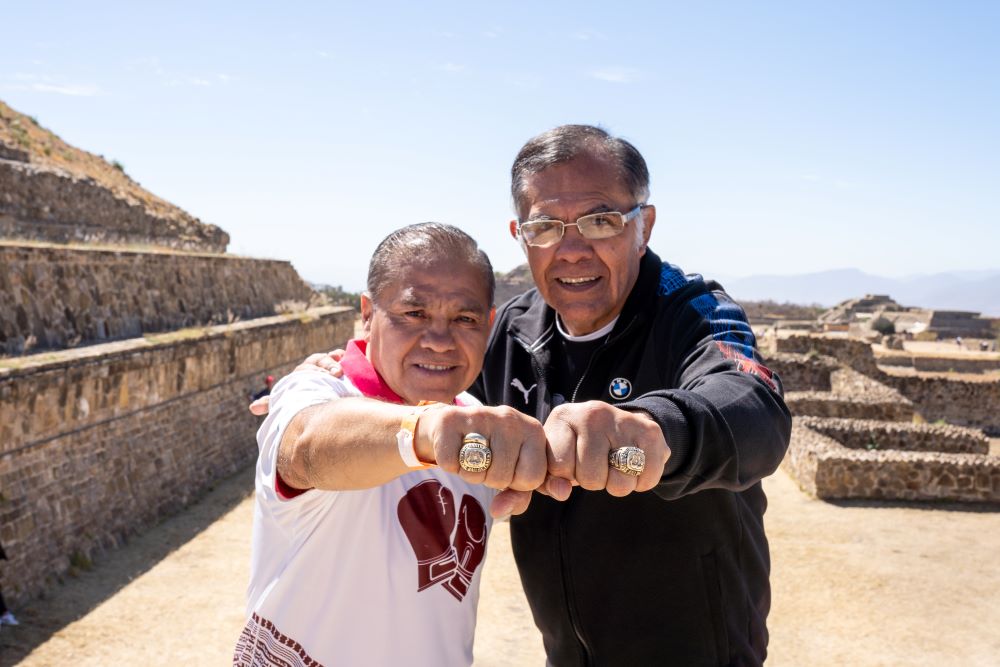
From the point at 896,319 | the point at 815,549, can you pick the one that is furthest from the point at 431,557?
the point at 896,319

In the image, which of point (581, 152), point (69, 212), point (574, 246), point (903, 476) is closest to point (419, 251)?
point (574, 246)

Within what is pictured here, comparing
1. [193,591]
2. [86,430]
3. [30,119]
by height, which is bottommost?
[193,591]

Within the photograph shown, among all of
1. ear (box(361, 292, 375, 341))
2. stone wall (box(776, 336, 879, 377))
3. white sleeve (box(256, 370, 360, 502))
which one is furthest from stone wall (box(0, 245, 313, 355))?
stone wall (box(776, 336, 879, 377))

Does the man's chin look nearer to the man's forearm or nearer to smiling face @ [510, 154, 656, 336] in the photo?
the man's forearm

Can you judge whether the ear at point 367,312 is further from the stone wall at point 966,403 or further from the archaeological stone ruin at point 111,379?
the stone wall at point 966,403

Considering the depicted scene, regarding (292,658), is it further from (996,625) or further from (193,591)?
(996,625)

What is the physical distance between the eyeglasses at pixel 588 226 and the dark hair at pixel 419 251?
29 centimetres

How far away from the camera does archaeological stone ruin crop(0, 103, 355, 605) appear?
23.6 ft

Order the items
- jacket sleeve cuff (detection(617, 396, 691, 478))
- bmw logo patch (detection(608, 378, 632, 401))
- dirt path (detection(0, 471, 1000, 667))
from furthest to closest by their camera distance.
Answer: dirt path (detection(0, 471, 1000, 667)) < bmw logo patch (detection(608, 378, 632, 401)) < jacket sleeve cuff (detection(617, 396, 691, 478))

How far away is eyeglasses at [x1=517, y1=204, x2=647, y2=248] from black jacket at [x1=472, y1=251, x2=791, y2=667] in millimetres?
251

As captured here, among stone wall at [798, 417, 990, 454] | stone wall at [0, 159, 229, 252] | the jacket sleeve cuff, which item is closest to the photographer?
the jacket sleeve cuff

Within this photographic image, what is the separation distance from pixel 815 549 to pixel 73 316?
370 inches

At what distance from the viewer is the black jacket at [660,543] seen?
2.39 meters

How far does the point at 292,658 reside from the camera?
2123mm
